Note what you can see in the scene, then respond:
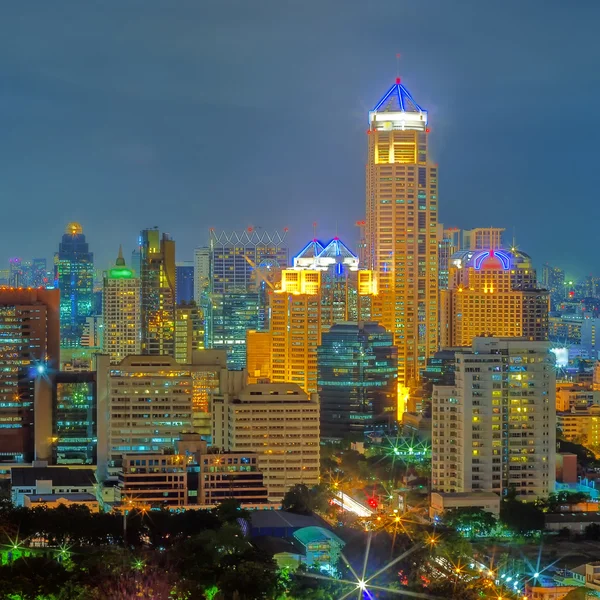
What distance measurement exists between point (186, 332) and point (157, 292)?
856 mm

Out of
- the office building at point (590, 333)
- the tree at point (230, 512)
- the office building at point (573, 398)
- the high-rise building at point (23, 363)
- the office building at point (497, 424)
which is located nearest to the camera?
the tree at point (230, 512)

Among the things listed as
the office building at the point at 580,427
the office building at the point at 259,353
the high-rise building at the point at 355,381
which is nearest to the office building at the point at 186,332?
the office building at the point at 259,353

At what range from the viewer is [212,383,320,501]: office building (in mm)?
18719

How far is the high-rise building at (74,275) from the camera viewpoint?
3341cm

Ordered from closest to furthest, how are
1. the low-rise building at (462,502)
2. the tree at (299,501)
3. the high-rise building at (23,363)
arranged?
1. the low-rise building at (462,502)
2. the tree at (299,501)
3. the high-rise building at (23,363)

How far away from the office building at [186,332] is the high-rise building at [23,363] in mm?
4619

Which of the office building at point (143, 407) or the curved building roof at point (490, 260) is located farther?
the curved building roof at point (490, 260)

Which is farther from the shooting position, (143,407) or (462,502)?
(143,407)

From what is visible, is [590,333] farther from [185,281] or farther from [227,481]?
[227,481]

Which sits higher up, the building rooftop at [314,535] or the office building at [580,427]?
the office building at [580,427]

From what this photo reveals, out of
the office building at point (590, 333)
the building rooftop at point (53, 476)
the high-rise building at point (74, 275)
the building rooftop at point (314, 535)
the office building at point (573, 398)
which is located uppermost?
the high-rise building at point (74, 275)

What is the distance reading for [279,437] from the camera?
18.8 metres

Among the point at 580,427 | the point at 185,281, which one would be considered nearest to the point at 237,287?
the point at 185,281

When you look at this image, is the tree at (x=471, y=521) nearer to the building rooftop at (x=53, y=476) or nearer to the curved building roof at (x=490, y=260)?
the building rooftop at (x=53, y=476)
